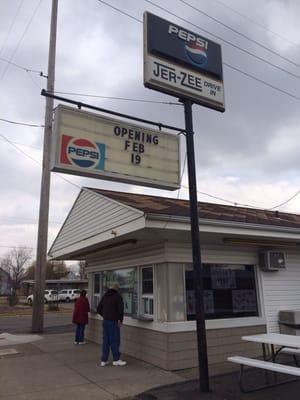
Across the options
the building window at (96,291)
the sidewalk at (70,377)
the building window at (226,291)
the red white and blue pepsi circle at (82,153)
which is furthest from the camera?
the building window at (96,291)

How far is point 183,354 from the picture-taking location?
8.42 metres

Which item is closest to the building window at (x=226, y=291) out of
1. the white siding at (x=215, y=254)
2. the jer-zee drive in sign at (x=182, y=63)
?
the white siding at (x=215, y=254)

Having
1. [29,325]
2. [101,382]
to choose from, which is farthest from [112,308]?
[29,325]

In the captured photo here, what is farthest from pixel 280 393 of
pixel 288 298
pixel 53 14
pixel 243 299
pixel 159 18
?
pixel 53 14

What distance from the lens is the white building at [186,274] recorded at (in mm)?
8320

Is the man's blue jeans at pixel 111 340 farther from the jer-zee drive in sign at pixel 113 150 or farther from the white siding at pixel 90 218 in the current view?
the jer-zee drive in sign at pixel 113 150

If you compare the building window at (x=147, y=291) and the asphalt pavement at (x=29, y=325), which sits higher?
the building window at (x=147, y=291)

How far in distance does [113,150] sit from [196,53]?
8.04ft

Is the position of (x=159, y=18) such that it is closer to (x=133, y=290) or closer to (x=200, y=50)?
(x=200, y=50)

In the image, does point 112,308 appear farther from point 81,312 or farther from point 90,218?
point 81,312

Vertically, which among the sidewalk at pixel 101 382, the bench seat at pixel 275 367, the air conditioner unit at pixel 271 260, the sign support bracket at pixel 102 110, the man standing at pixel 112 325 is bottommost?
the sidewalk at pixel 101 382

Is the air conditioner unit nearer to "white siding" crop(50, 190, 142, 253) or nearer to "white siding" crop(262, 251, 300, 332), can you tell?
"white siding" crop(262, 251, 300, 332)

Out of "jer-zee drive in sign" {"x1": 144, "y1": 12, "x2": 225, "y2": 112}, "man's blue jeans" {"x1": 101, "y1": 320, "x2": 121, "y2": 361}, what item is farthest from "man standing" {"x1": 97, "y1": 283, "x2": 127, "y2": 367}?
"jer-zee drive in sign" {"x1": 144, "y1": 12, "x2": 225, "y2": 112}

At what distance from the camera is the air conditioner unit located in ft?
32.3
